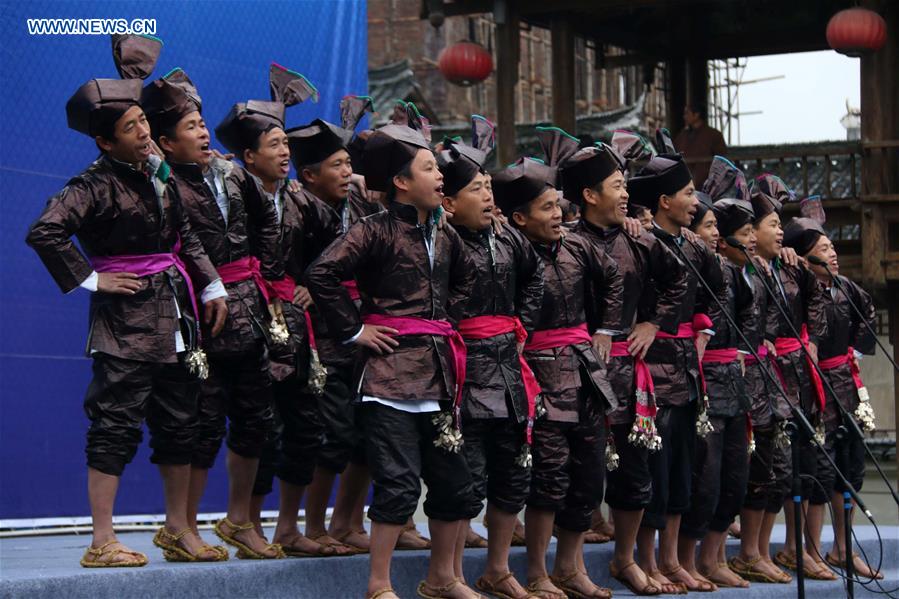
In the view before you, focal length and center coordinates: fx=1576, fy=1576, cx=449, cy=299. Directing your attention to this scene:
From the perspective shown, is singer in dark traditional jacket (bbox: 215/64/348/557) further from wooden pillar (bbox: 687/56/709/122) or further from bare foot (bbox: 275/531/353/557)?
→ wooden pillar (bbox: 687/56/709/122)

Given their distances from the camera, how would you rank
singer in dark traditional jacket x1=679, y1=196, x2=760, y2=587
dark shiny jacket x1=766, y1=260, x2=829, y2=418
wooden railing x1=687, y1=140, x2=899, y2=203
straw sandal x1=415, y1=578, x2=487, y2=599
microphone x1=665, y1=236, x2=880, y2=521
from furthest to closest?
wooden railing x1=687, y1=140, x2=899, y2=203
dark shiny jacket x1=766, y1=260, x2=829, y2=418
singer in dark traditional jacket x1=679, y1=196, x2=760, y2=587
microphone x1=665, y1=236, x2=880, y2=521
straw sandal x1=415, y1=578, x2=487, y2=599

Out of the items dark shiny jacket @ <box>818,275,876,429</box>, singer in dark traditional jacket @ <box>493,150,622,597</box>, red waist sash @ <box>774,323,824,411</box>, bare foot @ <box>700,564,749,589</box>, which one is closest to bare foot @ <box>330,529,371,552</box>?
singer in dark traditional jacket @ <box>493,150,622,597</box>

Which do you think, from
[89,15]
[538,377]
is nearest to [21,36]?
[89,15]

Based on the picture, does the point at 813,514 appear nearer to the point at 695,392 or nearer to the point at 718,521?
the point at 718,521

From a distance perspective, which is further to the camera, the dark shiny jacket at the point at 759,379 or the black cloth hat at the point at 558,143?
the dark shiny jacket at the point at 759,379

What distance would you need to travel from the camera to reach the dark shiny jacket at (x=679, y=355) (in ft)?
23.6

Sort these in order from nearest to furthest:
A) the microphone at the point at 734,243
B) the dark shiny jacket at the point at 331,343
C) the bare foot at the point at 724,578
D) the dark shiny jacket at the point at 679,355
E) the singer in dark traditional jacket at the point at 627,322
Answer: the dark shiny jacket at the point at 331,343 < the singer in dark traditional jacket at the point at 627,322 < the dark shiny jacket at the point at 679,355 < the microphone at the point at 734,243 < the bare foot at the point at 724,578

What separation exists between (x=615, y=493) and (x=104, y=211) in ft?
8.64

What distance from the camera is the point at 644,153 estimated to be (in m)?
7.66

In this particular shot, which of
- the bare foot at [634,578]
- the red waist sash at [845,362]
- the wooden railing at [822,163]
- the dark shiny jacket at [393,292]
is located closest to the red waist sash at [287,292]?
the dark shiny jacket at [393,292]

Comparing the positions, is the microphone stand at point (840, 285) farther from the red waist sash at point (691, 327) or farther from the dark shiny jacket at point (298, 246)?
the dark shiny jacket at point (298, 246)

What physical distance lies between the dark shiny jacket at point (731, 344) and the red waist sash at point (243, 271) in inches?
94.0

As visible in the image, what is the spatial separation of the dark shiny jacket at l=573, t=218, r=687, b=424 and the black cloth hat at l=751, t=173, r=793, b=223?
1355 mm

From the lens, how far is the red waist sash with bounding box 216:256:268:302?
6.33 meters
